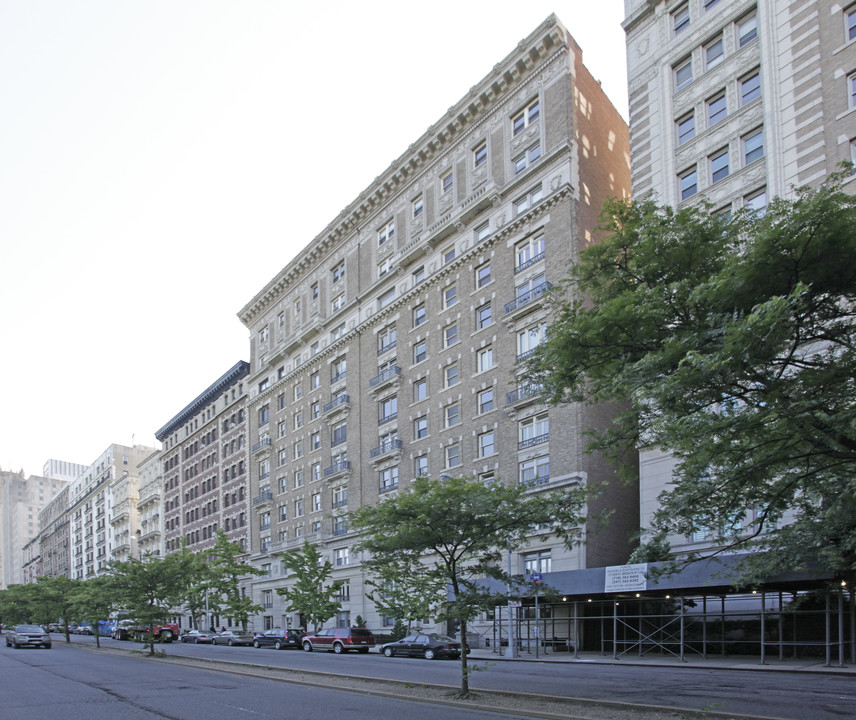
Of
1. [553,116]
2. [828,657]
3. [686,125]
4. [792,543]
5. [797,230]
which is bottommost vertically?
[828,657]

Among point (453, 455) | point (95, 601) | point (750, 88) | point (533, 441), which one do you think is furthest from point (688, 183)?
point (95, 601)

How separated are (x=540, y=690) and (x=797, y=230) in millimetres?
12619

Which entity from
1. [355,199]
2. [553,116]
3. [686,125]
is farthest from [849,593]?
[355,199]

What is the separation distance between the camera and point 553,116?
4566 cm

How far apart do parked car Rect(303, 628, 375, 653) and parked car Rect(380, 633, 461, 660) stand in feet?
19.3

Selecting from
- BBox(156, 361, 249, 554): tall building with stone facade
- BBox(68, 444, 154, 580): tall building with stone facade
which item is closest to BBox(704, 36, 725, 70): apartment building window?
BBox(156, 361, 249, 554): tall building with stone facade

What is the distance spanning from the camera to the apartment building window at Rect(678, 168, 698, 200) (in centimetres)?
3697

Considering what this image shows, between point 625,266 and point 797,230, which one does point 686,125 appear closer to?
point 625,266

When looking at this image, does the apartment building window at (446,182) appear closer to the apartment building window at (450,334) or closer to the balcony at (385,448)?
the apartment building window at (450,334)

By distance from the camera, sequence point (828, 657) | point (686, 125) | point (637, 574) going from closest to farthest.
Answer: point (828, 657) → point (637, 574) → point (686, 125)

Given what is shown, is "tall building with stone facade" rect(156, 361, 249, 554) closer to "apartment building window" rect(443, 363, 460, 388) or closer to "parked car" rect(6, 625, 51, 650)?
"parked car" rect(6, 625, 51, 650)

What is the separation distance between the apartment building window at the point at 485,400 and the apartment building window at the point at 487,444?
144 cm

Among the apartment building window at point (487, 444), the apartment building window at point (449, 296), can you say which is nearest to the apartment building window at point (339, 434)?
the apartment building window at point (449, 296)

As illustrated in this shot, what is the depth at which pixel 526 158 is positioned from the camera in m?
47.4
